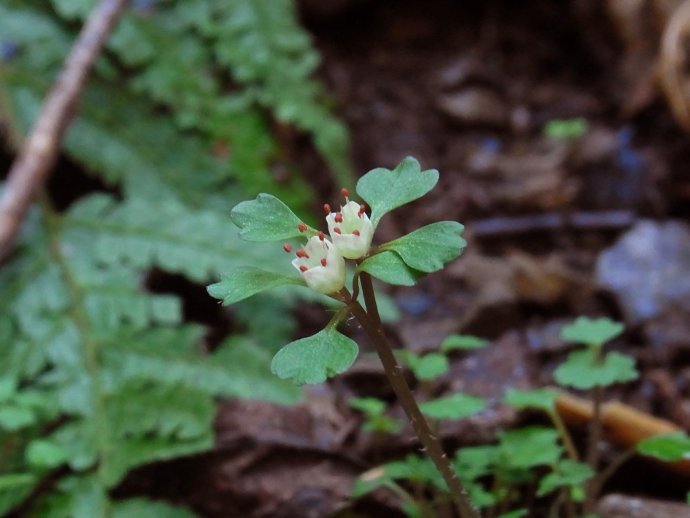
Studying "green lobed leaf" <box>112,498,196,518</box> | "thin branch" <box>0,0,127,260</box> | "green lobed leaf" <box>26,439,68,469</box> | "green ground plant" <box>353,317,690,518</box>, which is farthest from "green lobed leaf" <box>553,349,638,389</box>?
"thin branch" <box>0,0,127,260</box>

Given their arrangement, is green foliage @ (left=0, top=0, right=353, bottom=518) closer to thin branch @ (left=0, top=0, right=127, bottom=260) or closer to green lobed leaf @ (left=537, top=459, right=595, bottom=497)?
thin branch @ (left=0, top=0, right=127, bottom=260)

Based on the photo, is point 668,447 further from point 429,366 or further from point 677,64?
point 677,64


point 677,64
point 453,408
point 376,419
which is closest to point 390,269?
point 453,408

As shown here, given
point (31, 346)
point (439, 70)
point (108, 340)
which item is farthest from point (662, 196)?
point (31, 346)

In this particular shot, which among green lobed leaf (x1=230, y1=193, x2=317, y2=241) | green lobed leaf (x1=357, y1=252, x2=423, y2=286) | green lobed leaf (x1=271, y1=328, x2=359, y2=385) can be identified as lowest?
green lobed leaf (x1=271, y1=328, x2=359, y2=385)

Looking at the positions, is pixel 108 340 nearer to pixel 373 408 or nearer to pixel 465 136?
pixel 373 408

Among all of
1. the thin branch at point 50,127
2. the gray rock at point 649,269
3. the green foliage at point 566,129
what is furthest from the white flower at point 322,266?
the green foliage at point 566,129

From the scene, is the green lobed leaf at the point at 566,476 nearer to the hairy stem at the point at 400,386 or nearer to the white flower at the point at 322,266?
the hairy stem at the point at 400,386
